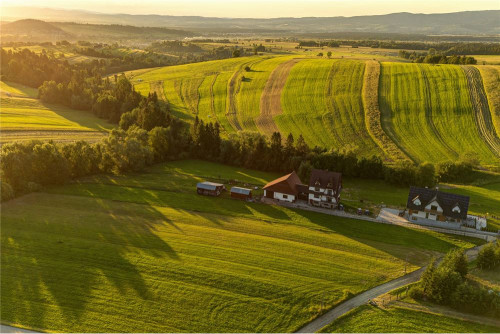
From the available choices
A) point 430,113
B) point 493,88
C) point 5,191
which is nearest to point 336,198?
point 5,191

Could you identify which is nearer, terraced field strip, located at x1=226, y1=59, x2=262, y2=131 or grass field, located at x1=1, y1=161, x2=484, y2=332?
grass field, located at x1=1, y1=161, x2=484, y2=332

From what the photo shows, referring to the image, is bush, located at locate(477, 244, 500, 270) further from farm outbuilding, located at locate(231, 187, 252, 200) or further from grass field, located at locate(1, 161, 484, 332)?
farm outbuilding, located at locate(231, 187, 252, 200)

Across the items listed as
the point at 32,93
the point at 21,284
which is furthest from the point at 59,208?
the point at 32,93

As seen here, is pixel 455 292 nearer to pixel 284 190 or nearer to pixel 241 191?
pixel 284 190

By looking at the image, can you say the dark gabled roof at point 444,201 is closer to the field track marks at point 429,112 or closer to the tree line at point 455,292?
the tree line at point 455,292

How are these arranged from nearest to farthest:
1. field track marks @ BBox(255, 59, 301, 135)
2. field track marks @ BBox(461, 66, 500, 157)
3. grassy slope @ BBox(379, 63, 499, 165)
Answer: grassy slope @ BBox(379, 63, 499, 165) < field track marks @ BBox(461, 66, 500, 157) < field track marks @ BBox(255, 59, 301, 135)

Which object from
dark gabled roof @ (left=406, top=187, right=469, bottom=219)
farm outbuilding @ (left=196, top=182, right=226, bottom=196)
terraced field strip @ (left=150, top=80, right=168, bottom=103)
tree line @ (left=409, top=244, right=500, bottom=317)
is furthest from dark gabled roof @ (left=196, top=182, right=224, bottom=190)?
terraced field strip @ (left=150, top=80, right=168, bottom=103)
